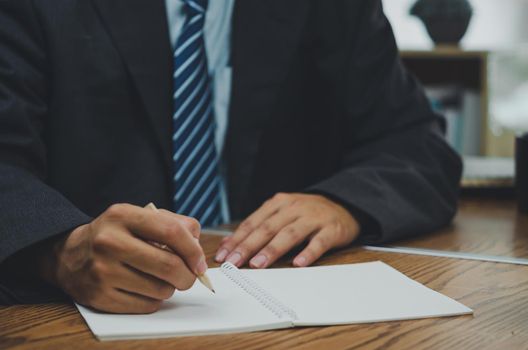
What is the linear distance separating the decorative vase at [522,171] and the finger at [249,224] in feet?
1.61

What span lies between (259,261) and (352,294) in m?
0.16

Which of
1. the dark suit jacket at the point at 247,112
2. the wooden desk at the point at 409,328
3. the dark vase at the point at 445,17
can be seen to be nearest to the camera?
the wooden desk at the point at 409,328

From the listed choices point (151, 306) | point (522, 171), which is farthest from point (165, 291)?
point (522, 171)

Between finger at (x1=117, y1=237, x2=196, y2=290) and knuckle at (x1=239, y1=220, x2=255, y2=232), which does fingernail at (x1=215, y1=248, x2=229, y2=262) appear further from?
finger at (x1=117, y1=237, x2=196, y2=290)

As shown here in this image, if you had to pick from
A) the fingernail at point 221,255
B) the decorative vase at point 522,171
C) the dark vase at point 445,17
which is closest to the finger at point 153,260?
the fingernail at point 221,255

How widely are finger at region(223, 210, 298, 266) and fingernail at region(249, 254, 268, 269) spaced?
0.02 meters

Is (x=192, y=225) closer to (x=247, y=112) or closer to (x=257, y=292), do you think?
(x=257, y=292)

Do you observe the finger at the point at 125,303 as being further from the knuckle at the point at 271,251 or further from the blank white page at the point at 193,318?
the knuckle at the point at 271,251

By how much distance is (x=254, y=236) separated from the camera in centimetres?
91

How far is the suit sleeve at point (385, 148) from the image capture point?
Result: 1059mm

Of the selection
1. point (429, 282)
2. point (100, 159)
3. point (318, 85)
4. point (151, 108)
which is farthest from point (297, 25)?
point (429, 282)

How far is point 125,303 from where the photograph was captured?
0.67 metres

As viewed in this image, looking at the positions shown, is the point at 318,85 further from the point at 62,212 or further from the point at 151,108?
the point at 62,212

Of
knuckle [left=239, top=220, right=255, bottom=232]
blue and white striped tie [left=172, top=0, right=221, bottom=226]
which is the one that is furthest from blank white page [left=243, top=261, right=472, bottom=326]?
blue and white striped tie [left=172, top=0, right=221, bottom=226]
